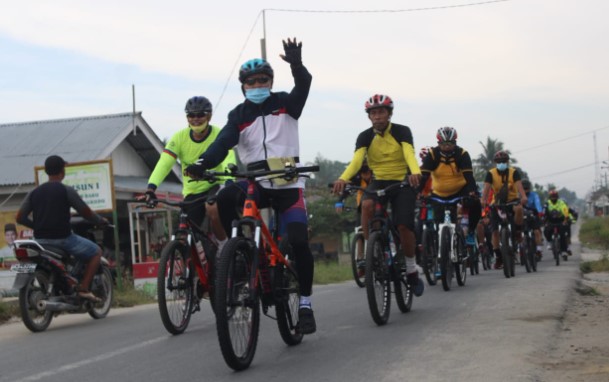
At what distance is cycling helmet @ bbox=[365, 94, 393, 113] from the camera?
325 inches

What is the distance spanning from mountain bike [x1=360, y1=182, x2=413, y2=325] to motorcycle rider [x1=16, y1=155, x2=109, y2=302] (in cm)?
302

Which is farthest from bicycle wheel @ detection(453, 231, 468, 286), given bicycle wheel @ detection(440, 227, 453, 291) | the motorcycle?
the motorcycle

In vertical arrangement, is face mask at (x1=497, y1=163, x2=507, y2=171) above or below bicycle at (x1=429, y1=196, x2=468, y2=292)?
above

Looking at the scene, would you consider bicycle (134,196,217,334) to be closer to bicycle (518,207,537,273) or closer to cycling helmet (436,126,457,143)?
cycling helmet (436,126,457,143)

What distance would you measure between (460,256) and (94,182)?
25.2 ft

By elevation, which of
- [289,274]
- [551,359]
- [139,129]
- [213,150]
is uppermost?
[139,129]

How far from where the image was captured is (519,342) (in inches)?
230

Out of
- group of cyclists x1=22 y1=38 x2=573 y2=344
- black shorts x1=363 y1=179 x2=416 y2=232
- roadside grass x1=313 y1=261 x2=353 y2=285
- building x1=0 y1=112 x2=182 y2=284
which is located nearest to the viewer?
group of cyclists x1=22 y1=38 x2=573 y2=344

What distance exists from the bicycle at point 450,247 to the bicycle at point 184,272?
355cm

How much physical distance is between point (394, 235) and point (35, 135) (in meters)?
19.6

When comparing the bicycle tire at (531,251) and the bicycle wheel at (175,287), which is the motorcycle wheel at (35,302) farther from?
the bicycle tire at (531,251)

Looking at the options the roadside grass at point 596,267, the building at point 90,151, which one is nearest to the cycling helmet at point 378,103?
the roadside grass at point 596,267

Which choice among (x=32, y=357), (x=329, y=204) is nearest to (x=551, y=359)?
(x=32, y=357)

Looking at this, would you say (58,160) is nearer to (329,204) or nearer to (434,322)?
(434,322)
